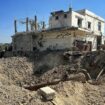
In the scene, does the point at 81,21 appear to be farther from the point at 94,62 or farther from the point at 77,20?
the point at 94,62

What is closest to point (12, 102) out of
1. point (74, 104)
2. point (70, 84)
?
point (74, 104)

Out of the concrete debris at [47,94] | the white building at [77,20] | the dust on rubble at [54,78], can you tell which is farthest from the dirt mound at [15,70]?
the concrete debris at [47,94]

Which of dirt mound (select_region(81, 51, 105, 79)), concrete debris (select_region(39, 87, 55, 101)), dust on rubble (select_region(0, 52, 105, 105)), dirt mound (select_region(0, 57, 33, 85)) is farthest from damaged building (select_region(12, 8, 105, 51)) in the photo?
concrete debris (select_region(39, 87, 55, 101))

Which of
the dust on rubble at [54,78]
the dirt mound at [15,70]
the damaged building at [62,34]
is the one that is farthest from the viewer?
the damaged building at [62,34]

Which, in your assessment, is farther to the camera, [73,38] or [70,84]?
[73,38]

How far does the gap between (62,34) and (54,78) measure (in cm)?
847

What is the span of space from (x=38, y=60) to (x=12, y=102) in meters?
15.0

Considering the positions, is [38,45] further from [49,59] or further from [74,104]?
[74,104]

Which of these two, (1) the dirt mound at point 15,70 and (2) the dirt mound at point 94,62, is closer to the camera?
(2) the dirt mound at point 94,62

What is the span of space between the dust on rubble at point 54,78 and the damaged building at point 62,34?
286 centimetres

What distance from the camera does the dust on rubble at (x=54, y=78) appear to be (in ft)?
34.9

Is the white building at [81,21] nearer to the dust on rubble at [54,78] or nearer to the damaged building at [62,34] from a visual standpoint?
the damaged building at [62,34]

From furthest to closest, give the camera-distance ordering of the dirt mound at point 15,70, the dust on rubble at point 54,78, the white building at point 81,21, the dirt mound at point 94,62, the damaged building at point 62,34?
the white building at point 81,21 < the damaged building at point 62,34 < the dirt mound at point 15,70 < the dirt mound at point 94,62 < the dust on rubble at point 54,78

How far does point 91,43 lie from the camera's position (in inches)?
1157
